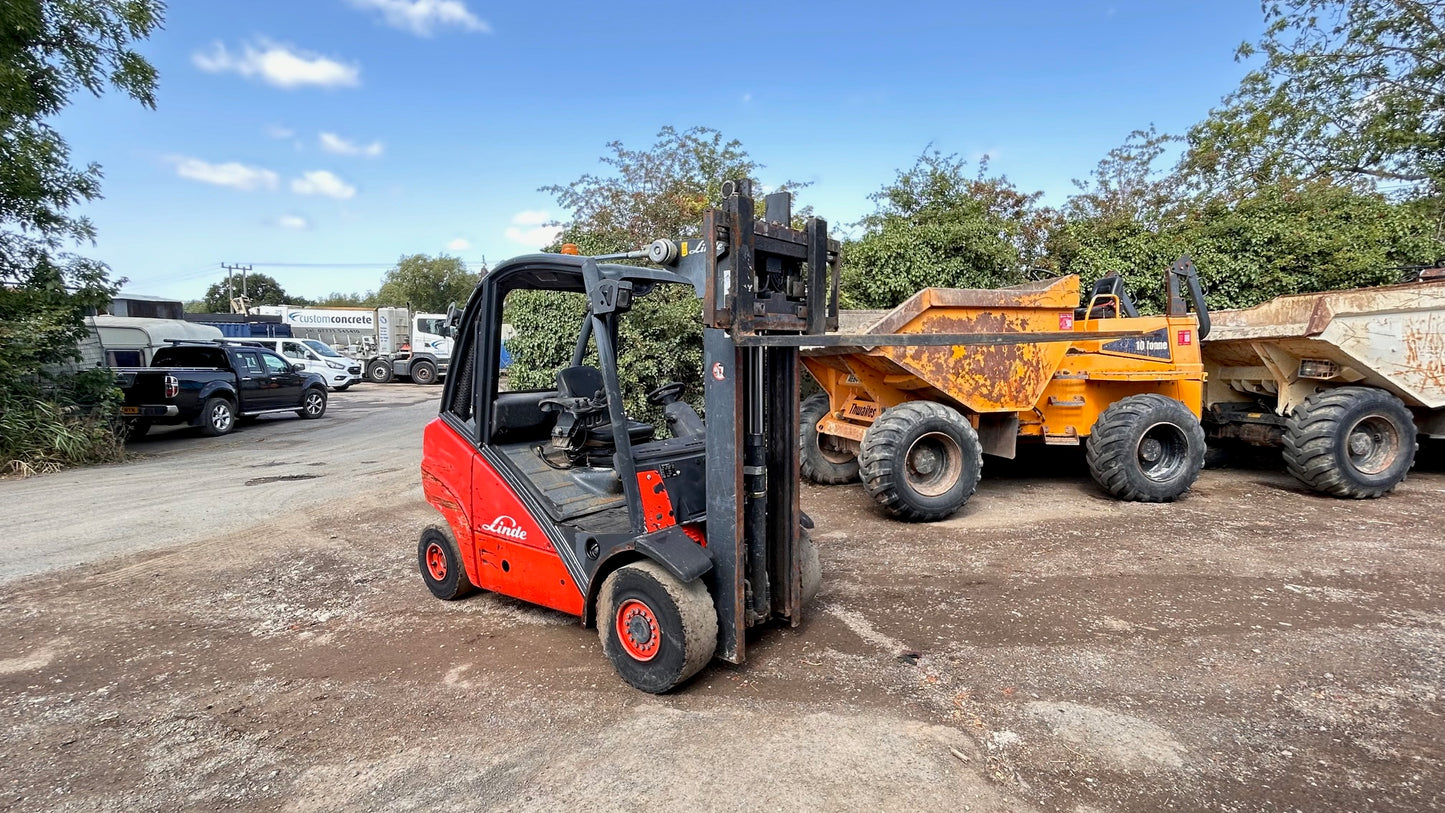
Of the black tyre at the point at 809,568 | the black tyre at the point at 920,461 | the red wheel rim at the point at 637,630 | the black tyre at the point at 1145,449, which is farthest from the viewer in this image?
the black tyre at the point at 1145,449

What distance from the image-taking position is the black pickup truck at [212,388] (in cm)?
1288

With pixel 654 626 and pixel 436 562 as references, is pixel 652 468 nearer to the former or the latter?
pixel 654 626

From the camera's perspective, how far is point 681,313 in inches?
415

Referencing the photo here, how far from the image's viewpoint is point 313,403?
56.4 ft

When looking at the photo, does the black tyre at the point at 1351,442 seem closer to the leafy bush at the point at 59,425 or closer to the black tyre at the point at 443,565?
the black tyre at the point at 443,565

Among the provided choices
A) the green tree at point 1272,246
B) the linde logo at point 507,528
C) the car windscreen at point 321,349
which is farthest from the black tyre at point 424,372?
the linde logo at point 507,528

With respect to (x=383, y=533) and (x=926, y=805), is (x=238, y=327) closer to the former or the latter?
(x=383, y=533)

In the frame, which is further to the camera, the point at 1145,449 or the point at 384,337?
the point at 384,337

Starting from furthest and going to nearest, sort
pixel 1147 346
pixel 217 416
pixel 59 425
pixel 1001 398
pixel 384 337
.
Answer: pixel 384 337 → pixel 217 416 → pixel 59 425 → pixel 1147 346 → pixel 1001 398

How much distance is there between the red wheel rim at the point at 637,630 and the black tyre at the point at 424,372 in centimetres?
2726

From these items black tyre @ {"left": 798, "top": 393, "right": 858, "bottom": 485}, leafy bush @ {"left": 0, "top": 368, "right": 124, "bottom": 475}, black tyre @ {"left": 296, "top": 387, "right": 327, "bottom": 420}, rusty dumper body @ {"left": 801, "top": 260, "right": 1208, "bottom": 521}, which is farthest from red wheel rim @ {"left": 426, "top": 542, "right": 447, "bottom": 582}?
black tyre @ {"left": 296, "top": 387, "right": 327, "bottom": 420}

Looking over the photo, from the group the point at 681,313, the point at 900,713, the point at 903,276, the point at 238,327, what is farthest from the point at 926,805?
the point at 238,327

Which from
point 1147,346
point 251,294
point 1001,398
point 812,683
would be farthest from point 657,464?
point 251,294

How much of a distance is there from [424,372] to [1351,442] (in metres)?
28.0
